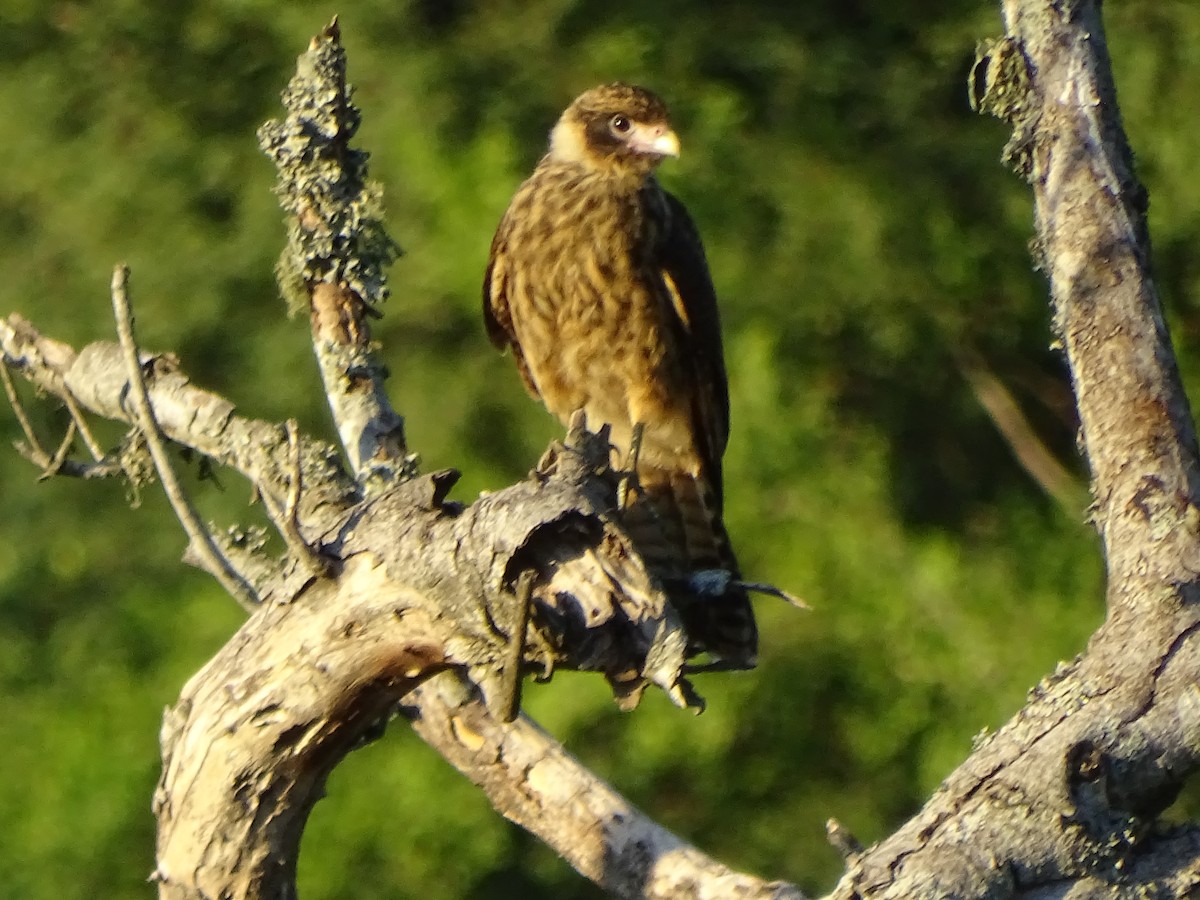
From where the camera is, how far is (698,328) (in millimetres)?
4480

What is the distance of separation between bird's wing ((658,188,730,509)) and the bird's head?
14cm

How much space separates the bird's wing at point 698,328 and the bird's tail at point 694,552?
0.24 ft

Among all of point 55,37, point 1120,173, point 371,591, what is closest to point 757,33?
point 55,37

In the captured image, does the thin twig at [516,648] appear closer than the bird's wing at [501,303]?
Yes

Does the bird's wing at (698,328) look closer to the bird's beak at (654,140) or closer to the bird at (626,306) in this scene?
the bird at (626,306)

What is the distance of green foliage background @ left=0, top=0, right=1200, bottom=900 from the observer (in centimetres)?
527

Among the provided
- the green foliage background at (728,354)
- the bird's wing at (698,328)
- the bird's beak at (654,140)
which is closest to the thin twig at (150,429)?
the bird's wing at (698,328)

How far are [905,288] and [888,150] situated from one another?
1.46 feet

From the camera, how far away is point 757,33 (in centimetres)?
556

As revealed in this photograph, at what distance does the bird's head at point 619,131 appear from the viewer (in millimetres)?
4539

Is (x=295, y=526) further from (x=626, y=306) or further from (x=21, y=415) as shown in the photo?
(x=626, y=306)

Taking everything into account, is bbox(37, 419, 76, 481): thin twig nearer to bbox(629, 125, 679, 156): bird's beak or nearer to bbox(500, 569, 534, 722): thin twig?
bbox(500, 569, 534, 722): thin twig

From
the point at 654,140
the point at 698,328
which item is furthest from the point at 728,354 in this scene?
the point at 654,140

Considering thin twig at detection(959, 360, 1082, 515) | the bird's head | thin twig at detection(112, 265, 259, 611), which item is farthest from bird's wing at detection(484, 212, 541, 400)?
thin twig at detection(112, 265, 259, 611)
